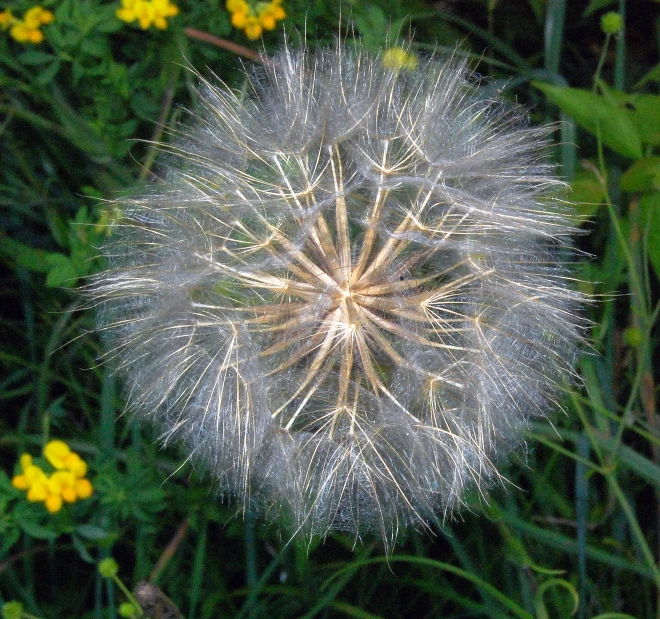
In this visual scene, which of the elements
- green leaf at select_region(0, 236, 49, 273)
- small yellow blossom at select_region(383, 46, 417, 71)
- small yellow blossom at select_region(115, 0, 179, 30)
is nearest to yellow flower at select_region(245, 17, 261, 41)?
small yellow blossom at select_region(115, 0, 179, 30)

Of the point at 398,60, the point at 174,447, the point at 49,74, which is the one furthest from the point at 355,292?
the point at 49,74

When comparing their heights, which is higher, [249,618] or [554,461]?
[554,461]

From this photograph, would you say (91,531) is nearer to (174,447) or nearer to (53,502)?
(53,502)

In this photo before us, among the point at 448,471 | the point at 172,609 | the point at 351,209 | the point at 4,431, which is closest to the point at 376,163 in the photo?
the point at 351,209

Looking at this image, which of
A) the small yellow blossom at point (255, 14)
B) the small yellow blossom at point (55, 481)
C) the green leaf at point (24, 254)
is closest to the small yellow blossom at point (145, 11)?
the small yellow blossom at point (255, 14)

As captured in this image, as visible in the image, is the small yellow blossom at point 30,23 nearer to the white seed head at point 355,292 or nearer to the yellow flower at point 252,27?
the yellow flower at point 252,27

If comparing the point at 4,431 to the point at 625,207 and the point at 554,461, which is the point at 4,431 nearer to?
the point at 554,461

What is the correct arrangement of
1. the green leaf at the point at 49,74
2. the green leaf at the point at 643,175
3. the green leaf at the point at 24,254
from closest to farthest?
the green leaf at the point at 643,175 → the green leaf at the point at 49,74 → the green leaf at the point at 24,254
